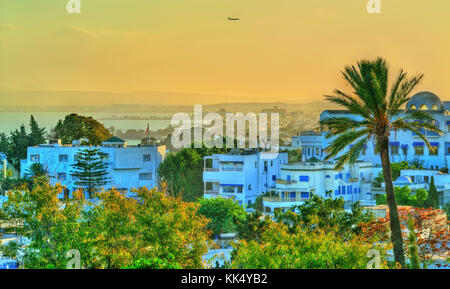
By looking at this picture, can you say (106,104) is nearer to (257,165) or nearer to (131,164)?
(131,164)

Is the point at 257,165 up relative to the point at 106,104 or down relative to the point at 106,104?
down

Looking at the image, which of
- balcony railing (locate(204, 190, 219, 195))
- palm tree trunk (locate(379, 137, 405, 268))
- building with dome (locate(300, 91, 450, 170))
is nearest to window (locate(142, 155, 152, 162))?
balcony railing (locate(204, 190, 219, 195))

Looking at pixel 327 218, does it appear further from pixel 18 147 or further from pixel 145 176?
pixel 18 147

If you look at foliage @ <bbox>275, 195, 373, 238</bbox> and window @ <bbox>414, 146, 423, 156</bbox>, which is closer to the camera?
foliage @ <bbox>275, 195, 373, 238</bbox>

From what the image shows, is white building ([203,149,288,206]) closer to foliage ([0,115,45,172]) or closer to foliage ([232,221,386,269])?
foliage ([0,115,45,172])
